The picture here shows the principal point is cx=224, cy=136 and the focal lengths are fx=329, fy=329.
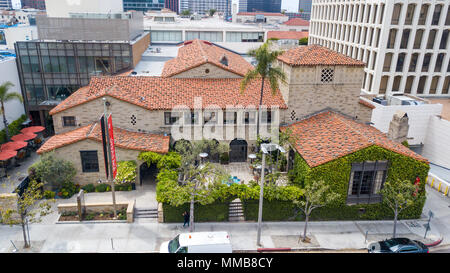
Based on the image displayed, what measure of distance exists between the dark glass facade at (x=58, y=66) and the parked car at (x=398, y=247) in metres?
38.4

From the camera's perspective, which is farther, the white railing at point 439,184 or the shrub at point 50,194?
the white railing at point 439,184

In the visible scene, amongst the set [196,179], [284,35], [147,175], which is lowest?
[147,175]

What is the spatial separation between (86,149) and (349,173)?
24217 millimetres

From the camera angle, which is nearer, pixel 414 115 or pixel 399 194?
pixel 399 194

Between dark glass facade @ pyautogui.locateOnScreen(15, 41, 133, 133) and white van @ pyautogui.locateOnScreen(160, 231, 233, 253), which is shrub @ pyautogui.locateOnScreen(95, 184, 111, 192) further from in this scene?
dark glass facade @ pyautogui.locateOnScreen(15, 41, 133, 133)

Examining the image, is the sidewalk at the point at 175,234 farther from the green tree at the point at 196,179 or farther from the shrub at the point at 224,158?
the shrub at the point at 224,158

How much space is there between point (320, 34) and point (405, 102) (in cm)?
4031

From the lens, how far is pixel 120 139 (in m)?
33.4

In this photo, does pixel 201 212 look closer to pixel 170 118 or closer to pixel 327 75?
pixel 170 118

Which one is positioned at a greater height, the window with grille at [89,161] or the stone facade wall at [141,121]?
the stone facade wall at [141,121]

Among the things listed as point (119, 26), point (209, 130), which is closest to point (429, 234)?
point (209, 130)

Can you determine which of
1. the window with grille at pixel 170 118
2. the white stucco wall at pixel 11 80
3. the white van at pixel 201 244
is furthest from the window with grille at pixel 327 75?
the white stucco wall at pixel 11 80

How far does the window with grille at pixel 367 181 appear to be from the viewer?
27656mm

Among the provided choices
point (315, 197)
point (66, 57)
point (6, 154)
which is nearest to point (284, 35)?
point (66, 57)
